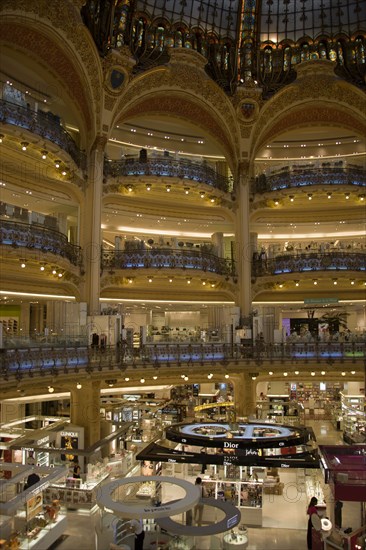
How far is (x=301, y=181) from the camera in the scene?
2838 centimetres

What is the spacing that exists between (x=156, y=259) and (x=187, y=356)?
5260mm

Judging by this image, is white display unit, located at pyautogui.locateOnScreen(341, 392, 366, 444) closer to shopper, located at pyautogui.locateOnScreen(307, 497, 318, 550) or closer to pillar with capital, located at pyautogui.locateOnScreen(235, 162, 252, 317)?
pillar with capital, located at pyautogui.locateOnScreen(235, 162, 252, 317)

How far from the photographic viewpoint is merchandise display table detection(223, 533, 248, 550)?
13297 millimetres

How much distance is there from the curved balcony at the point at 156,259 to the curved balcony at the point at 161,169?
398 centimetres

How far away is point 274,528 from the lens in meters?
15.5

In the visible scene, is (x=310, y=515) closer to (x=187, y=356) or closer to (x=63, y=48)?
(x=187, y=356)

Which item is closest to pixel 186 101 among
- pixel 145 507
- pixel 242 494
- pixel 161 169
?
pixel 161 169

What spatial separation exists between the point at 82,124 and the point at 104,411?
569 inches

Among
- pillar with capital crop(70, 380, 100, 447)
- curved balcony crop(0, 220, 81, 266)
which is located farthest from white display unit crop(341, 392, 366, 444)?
curved balcony crop(0, 220, 81, 266)

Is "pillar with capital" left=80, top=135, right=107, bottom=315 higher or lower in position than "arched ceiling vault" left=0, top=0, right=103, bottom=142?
lower

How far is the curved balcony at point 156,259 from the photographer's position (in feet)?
82.8

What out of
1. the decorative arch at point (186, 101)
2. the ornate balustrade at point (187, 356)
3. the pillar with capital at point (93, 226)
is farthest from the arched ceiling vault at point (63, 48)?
the ornate balustrade at point (187, 356)

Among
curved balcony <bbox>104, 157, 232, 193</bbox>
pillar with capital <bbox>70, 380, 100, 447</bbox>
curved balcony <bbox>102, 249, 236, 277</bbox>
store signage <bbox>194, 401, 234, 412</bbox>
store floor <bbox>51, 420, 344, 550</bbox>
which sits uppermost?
curved balcony <bbox>104, 157, 232, 193</bbox>

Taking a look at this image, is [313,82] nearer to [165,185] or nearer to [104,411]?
[165,185]
